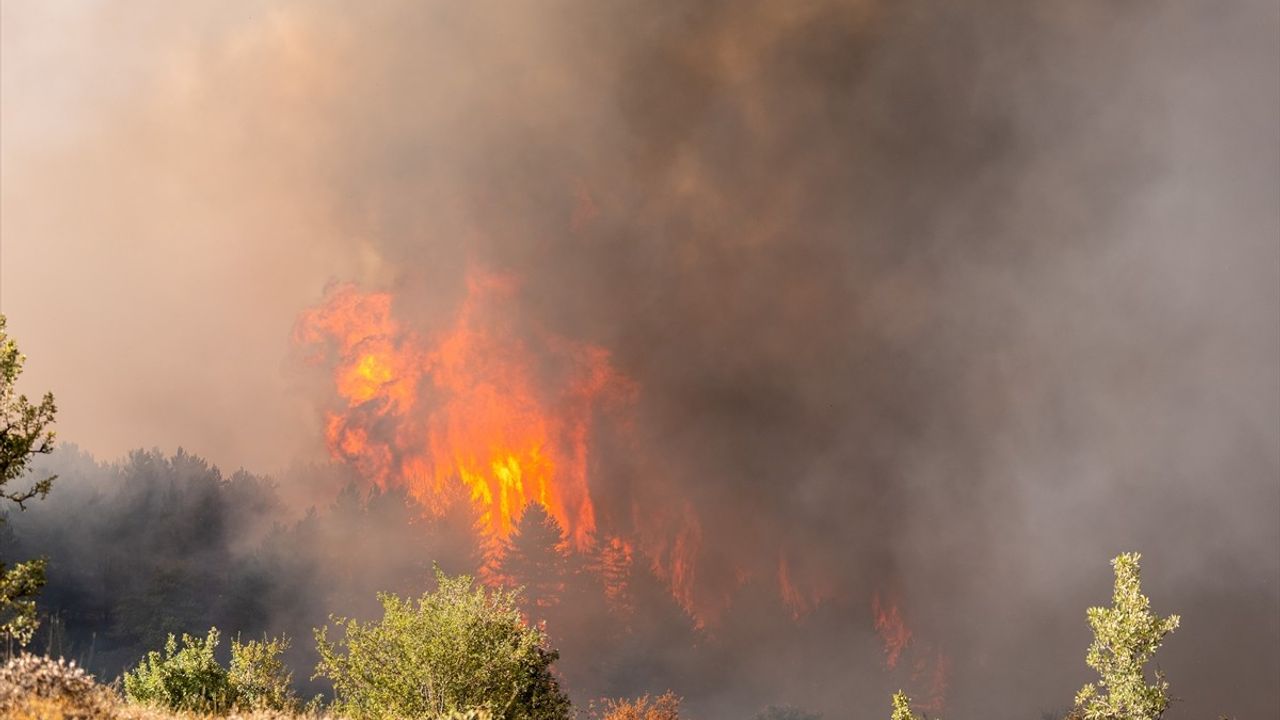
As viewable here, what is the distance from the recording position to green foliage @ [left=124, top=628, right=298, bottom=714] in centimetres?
4406

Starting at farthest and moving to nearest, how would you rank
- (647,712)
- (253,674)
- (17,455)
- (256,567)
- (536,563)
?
1. (536,563)
2. (256,567)
3. (647,712)
4. (253,674)
5. (17,455)

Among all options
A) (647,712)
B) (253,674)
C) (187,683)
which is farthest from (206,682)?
(647,712)

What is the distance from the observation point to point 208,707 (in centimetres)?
4366

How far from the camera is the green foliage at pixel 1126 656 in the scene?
4375 cm

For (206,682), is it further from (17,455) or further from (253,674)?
(17,455)

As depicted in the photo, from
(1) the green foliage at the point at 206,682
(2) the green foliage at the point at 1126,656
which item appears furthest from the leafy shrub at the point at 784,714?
(1) the green foliage at the point at 206,682

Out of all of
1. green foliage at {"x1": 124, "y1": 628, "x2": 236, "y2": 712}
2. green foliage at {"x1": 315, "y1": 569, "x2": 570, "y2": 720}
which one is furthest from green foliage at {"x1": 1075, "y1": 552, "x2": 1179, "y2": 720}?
green foliage at {"x1": 124, "y1": 628, "x2": 236, "y2": 712}

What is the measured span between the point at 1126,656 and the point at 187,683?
5388 centimetres

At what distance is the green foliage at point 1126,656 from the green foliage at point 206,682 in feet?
148

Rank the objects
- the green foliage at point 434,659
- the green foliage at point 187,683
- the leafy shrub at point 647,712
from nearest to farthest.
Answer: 1. the green foliage at point 434,659
2. the green foliage at point 187,683
3. the leafy shrub at point 647,712

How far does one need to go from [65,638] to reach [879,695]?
5895 inches

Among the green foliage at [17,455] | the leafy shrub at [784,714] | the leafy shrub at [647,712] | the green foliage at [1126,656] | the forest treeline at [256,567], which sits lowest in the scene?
the green foliage at [17,455]

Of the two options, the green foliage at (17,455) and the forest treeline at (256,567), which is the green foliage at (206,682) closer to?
the green foliage at (17,455)

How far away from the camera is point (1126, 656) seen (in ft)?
146
